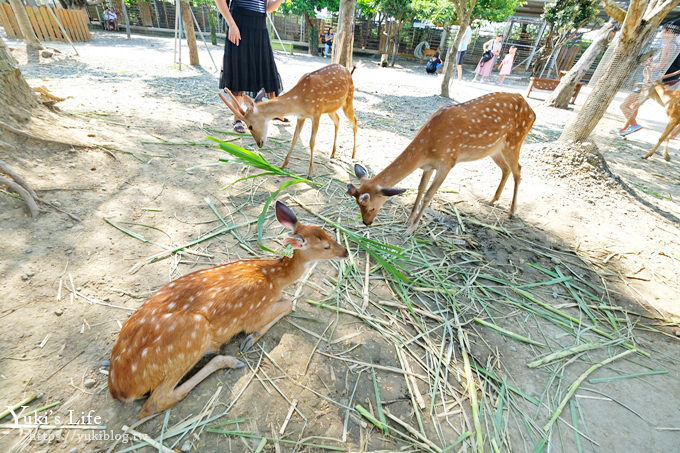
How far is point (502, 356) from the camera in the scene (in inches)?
86.0

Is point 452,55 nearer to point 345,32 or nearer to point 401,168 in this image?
point 345,32

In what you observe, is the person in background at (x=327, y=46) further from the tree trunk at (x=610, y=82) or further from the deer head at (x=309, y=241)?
the deer head at (x=309, y=241)

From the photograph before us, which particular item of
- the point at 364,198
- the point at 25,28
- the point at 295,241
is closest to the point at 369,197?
the point at 364,198

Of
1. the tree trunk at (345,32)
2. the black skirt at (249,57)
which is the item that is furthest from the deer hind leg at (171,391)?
the tree trunk at (345,32)

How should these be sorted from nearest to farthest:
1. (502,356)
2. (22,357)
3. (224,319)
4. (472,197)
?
(22,357) → (224,319) → (502,356) → (472,197)

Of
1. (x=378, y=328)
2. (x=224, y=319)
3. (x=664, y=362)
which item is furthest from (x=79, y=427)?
(x=664, y=362)

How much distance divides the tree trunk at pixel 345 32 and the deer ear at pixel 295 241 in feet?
26.5

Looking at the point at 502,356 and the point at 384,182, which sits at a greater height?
the point at 384,182

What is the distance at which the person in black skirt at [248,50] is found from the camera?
4555 millimetres

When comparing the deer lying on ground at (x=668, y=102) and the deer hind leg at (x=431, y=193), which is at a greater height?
the deer lying on ground at (x=668, y=102)

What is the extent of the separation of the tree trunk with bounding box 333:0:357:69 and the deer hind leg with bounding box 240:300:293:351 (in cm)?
827

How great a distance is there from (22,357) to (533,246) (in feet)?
14.1

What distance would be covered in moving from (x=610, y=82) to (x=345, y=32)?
624 cm

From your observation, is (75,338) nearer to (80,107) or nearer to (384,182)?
(384,182)
